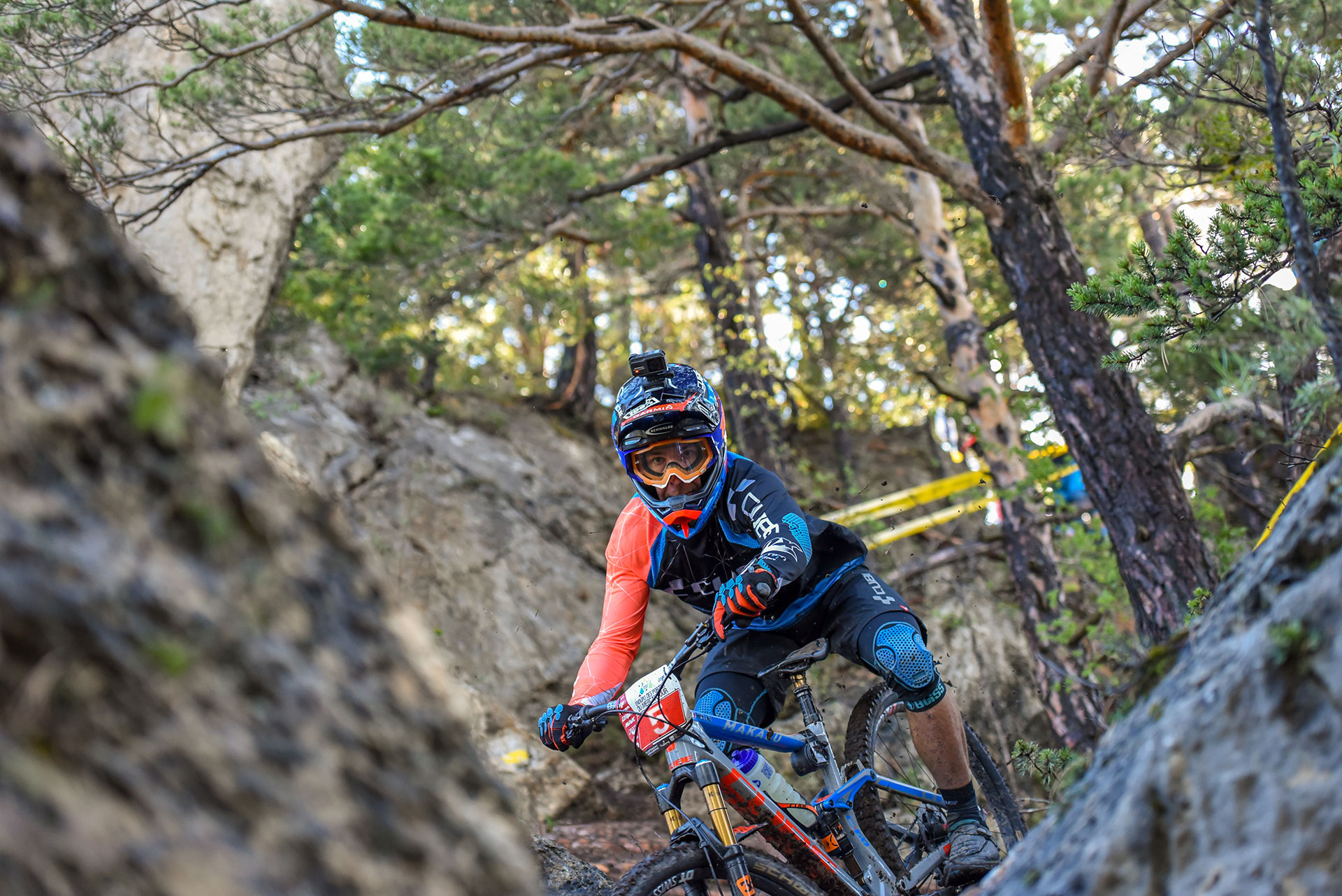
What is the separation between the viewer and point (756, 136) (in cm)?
892

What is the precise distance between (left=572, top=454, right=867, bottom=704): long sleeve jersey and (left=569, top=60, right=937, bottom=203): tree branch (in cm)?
387

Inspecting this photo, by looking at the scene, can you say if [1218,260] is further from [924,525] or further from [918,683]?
[924,525]

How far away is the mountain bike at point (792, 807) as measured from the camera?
3.19 metres

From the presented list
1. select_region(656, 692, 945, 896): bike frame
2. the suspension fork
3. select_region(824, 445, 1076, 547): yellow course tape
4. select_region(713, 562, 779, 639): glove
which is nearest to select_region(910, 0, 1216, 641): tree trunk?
select_region(824, 445, 1076, 547): yellow course tape

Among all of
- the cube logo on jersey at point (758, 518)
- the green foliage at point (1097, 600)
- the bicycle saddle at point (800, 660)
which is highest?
the cube logo on jersey at point (758, 518)

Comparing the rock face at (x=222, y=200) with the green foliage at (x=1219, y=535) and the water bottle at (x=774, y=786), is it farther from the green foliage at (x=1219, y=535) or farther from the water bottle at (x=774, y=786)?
the green foliage at (x=1219, y=535)

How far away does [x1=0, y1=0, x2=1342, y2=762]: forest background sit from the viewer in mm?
3525

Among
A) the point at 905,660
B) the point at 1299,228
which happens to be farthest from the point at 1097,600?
the point at 1299,228

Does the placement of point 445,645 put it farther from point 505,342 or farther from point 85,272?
point 505,342

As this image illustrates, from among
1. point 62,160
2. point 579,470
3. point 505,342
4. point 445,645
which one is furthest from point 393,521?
point 505,342

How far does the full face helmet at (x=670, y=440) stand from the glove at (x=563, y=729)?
43.8 inches

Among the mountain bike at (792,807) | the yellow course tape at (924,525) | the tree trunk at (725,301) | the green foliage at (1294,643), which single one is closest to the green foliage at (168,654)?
the green foliage at (1294,643)

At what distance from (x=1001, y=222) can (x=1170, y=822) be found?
533cm

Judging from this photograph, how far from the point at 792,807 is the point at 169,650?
3.11m
